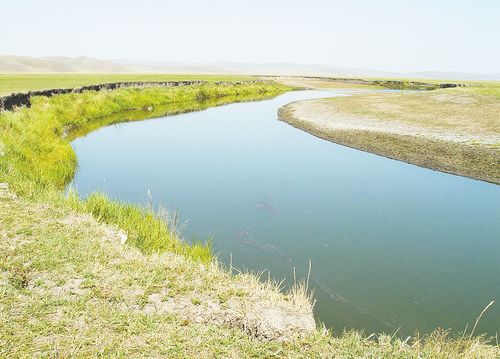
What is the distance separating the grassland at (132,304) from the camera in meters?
5.44

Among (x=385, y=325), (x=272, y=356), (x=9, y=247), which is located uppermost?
(x=9, y=247)

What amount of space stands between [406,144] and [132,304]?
23.1m

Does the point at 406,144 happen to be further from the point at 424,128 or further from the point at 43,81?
the point at 43,81

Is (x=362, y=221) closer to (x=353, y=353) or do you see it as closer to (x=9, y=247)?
(x=353, y=353)

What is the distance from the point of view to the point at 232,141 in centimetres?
3036

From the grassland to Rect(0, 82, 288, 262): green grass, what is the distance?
11 cm

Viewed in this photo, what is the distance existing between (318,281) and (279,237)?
9.20 feet

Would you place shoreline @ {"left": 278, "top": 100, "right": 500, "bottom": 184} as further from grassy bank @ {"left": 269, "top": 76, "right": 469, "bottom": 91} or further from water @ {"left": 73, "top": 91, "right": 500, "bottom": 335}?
grassy bank @ {"left": 269, "top": 76, "right": 469, "bottom": 91}

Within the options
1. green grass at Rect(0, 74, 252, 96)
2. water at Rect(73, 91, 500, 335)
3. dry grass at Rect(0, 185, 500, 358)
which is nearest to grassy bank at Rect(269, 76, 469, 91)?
green grass at Rect(0, 74, 252, 96)

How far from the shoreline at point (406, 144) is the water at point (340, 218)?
1.16m

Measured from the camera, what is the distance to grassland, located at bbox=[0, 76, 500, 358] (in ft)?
17.8

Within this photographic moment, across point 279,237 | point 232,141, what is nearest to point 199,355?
point 279,237

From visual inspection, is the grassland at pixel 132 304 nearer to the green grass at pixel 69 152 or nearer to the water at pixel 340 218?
the green grass at pixel 69 152

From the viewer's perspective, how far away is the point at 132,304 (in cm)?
630
